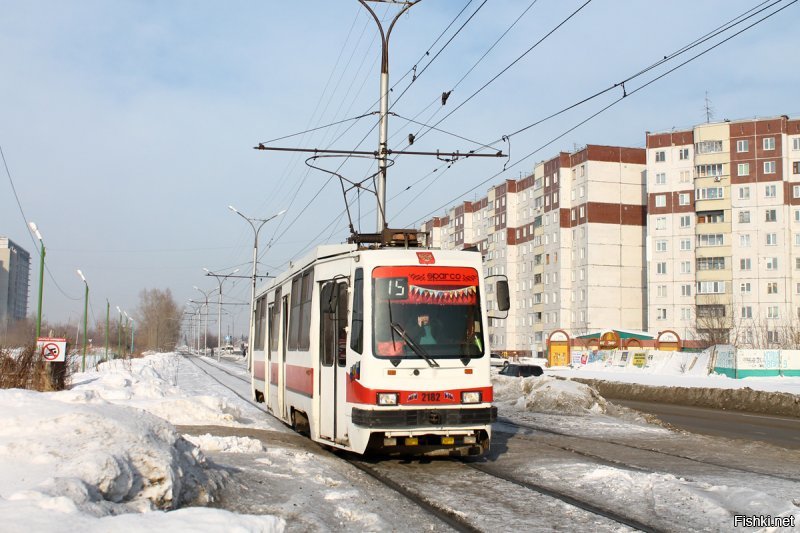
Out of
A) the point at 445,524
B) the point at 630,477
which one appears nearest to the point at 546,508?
the point at 445,524

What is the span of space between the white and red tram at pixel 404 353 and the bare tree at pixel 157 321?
4228 inches

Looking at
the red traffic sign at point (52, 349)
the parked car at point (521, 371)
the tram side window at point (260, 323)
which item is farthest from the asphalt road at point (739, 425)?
the parked car at point (521, 371)

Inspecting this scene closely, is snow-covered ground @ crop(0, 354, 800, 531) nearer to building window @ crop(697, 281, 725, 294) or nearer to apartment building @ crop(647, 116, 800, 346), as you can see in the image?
apartment building @ crop(647, 116, 800, 346)

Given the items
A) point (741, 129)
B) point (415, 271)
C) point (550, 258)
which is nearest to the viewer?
point (415, 271)

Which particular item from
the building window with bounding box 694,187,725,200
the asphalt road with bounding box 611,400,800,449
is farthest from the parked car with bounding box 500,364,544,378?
the building window with bounding box 694,187,725,200

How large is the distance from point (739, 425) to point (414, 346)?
44.9 ft

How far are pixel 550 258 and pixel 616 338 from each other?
33.2 m

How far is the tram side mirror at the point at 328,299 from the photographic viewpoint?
1156 centimetres

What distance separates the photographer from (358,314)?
37.1 feet

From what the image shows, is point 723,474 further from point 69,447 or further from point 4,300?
point 4,300

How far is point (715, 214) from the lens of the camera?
8500cm

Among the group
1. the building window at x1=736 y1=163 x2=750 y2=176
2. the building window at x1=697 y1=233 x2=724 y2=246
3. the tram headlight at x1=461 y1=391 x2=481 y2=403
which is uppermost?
the building window at x1=736 y1=163 x2=750 y2=176

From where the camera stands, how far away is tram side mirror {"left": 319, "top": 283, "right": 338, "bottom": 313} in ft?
37.9

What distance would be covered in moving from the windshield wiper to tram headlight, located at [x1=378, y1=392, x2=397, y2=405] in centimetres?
66
